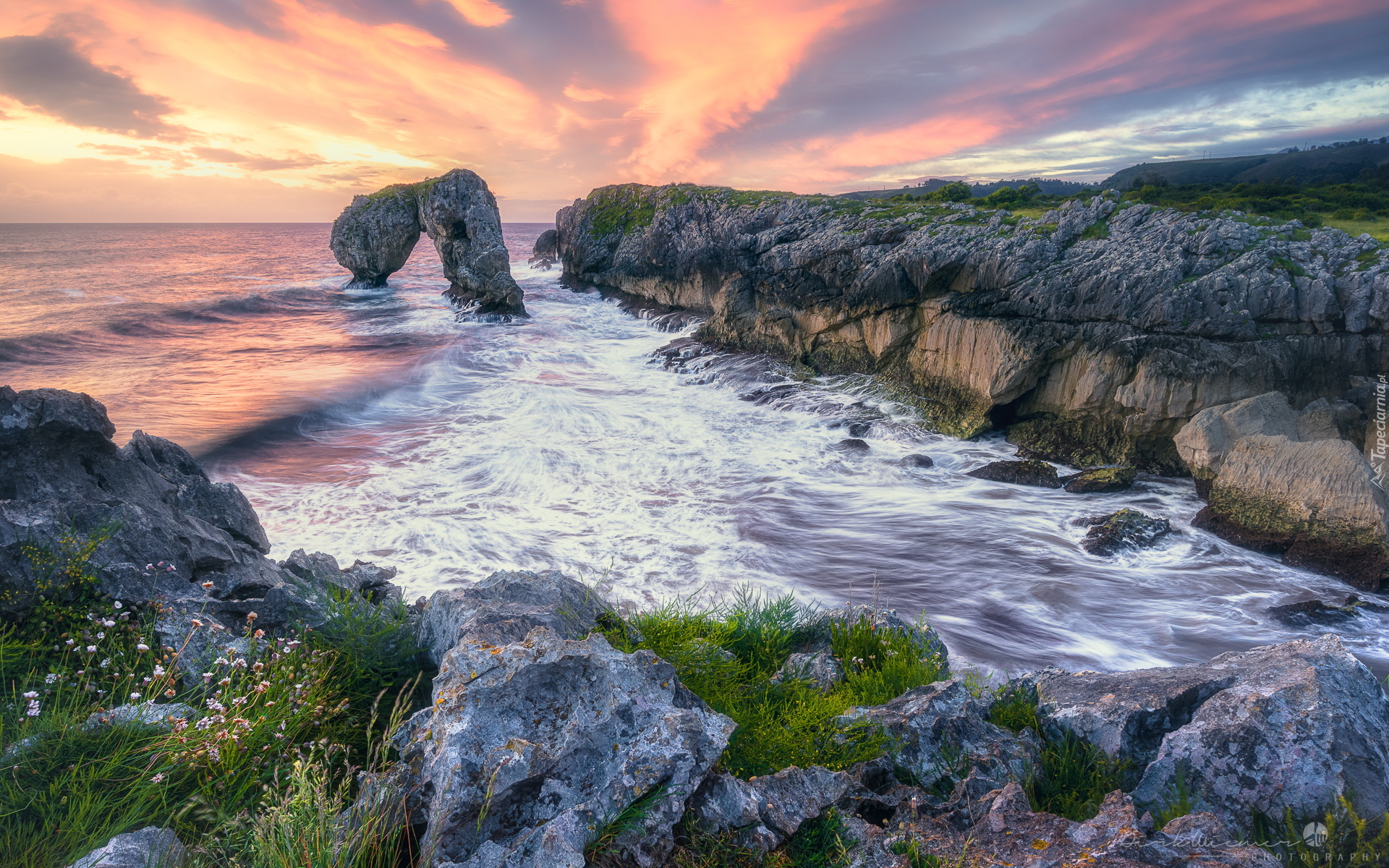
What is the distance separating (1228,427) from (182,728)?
16320 millimetres

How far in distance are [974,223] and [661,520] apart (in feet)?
49.4

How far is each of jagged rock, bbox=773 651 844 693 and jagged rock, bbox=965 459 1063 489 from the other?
35.1 ft

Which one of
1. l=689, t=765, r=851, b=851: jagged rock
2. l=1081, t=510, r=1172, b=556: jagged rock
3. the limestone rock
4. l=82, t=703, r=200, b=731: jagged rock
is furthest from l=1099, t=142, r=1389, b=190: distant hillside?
l=82, t=703, r=200, b=731: jagged rock

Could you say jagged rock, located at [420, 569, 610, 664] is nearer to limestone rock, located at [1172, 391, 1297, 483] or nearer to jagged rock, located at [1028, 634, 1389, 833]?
jagged rock, located at [1028, 634, 1389, 833]

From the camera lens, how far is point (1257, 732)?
317 centimetres

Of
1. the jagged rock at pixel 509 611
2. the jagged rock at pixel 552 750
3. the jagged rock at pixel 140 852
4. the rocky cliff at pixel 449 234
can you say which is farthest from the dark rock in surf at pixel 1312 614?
the rocky cliff at pixel 449 234

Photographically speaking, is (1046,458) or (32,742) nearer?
(32,742)

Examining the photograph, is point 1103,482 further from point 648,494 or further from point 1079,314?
point 648,494

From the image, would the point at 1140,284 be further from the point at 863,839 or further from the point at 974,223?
the point at 863,839

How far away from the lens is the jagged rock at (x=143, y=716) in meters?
3.01

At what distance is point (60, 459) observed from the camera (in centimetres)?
575

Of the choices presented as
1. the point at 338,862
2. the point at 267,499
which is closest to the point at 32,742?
the point at 338,862

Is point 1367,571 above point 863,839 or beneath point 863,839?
beneath

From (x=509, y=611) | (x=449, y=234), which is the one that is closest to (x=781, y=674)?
(x=509, y=611)
